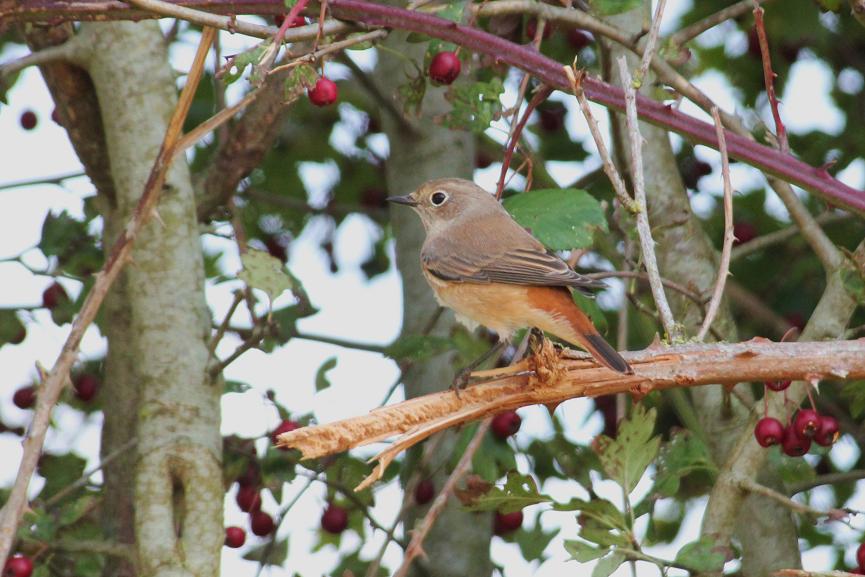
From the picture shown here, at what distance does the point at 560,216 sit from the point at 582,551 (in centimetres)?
107

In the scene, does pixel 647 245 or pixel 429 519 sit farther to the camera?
pixel 429 519

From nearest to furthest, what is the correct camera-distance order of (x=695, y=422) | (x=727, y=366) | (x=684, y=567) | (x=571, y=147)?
1. (x=727, y=366)
2. (x=684, y=567)
3. (x=695, y=422)
4. (x=571, y=147)

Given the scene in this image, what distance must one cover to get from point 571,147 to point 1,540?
3.74 m

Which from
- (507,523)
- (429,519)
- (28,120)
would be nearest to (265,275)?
(429,519)

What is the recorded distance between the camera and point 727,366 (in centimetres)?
307

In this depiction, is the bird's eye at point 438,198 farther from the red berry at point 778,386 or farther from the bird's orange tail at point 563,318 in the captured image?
the red berry at point 778,386

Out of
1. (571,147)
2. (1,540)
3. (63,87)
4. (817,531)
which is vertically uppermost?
(571,147)

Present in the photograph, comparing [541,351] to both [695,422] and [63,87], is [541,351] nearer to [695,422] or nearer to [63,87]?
[695,422]

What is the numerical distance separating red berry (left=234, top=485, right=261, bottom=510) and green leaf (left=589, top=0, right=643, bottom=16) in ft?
7.78

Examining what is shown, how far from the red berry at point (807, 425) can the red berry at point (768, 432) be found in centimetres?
8

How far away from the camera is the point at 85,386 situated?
18.7ft

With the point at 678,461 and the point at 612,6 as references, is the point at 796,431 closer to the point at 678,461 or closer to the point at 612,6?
the point at 678,461

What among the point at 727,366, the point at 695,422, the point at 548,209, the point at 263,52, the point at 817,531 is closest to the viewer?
the point at 727,366

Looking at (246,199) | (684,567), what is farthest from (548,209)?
(246,199)
